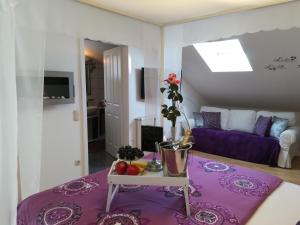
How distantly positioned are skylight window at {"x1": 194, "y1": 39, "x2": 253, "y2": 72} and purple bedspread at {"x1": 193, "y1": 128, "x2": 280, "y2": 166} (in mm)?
1257

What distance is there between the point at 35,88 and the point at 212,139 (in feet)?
13.6

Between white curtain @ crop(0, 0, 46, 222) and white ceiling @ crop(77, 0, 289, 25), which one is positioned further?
white ceiling @ crop(77, 0, 289, 25)

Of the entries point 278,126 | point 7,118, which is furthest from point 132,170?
point 278,126

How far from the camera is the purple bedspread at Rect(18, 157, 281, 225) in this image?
1.50m

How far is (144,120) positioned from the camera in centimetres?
380

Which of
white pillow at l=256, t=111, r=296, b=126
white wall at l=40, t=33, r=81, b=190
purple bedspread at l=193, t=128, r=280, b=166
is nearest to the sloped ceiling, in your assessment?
white pillow at l=256, t=111, r=296, b=126

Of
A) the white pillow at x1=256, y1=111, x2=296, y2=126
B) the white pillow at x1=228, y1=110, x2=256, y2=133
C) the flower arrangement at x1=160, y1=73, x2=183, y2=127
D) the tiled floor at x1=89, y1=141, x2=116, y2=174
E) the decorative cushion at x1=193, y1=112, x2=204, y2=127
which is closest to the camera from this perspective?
the flower arrangement at x1=160, y1=73, x2=183, y2=127

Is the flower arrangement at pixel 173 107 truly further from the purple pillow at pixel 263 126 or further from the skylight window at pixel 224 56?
the purple pillow at pixel 263 126

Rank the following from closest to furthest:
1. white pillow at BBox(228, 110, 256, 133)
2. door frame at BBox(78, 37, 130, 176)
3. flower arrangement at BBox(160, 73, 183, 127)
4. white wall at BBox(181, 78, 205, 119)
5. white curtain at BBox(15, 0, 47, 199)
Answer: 1. white curtain at BBox(15, 0, 47, 199)
2. flower arrangement at BBox(160, 73, 183, 127)
3. door frame at BBox(78, 37, 130, 176)
4. white pillow at BBox(228, 110, 256, 133)
5. white wall at BBox(181, 78, 205, 119)

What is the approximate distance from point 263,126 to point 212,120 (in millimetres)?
1044

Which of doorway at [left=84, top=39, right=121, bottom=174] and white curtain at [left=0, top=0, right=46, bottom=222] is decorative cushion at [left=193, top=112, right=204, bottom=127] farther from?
white curtain at [left=0, top=0, right=46, bottom=222]

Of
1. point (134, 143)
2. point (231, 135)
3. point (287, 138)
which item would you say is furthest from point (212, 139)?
point (134, 143)

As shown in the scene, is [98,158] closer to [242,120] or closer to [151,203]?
[151,203]

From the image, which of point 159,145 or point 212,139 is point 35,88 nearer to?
point 159,145
